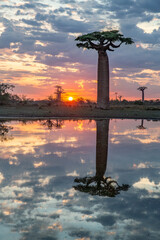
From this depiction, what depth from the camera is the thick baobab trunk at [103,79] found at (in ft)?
130

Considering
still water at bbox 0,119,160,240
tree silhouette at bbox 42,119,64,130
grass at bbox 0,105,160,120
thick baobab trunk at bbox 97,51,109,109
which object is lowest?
still water at bbox 0,119,160,240

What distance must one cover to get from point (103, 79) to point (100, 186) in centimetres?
3390

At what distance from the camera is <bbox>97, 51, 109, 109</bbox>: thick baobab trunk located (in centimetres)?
3978

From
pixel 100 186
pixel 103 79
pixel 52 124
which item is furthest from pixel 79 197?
pixel 103 79

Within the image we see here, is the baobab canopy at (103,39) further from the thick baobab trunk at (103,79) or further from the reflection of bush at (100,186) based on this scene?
the reflection of bush at (100,186)

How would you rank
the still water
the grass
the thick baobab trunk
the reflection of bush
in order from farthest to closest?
1. the thick baobab trunk
2. the grass
3. the reflection of bush
4. the still water

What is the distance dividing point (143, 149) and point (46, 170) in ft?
18.1

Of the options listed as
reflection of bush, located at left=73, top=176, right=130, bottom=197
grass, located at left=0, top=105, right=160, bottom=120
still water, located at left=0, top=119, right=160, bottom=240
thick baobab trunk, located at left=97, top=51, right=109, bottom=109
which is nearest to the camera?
still water, located at left=0, top=119, right=160, bottom=240

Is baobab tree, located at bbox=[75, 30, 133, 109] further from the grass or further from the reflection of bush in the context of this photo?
the reflection of bush

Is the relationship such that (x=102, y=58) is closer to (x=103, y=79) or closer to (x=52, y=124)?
(x=103, y=79)

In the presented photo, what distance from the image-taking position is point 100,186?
22.0 ft

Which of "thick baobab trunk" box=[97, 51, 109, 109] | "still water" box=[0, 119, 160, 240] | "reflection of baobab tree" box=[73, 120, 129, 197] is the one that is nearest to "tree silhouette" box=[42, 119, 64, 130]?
"still water" box=[0, 119, 160, 240]

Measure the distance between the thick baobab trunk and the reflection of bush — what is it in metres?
32.9

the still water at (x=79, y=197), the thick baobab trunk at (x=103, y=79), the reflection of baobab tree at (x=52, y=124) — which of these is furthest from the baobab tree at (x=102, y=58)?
the still water at (x=79, y=197)
